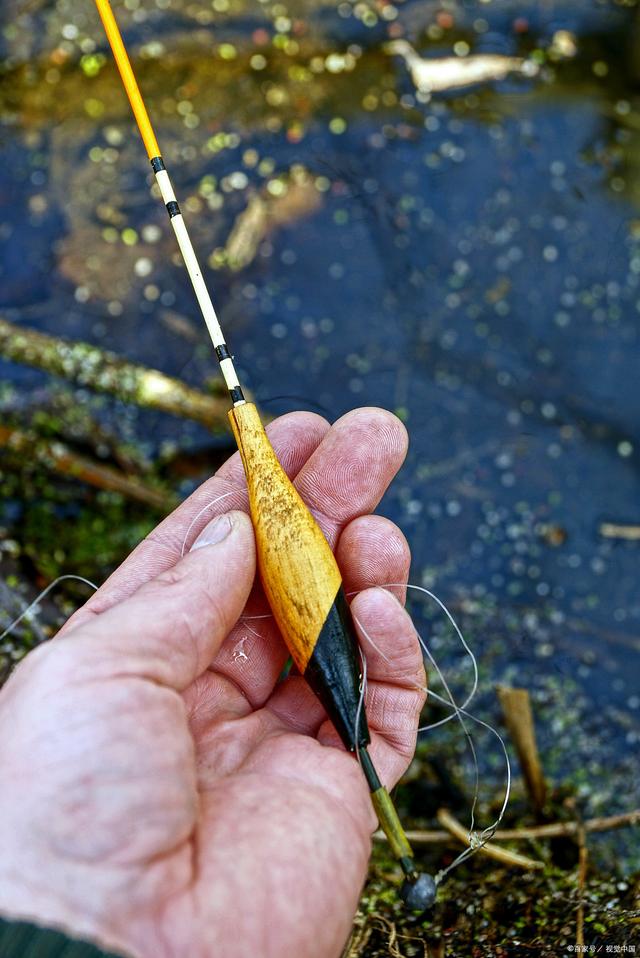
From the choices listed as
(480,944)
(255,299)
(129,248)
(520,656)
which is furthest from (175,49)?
(480,944)

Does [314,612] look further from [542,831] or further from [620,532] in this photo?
[620,532]

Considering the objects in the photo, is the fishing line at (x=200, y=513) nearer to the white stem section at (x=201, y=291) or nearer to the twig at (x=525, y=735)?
the white stem section at (x=201, y=291)

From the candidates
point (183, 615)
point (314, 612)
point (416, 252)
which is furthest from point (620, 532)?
point (183, 615)

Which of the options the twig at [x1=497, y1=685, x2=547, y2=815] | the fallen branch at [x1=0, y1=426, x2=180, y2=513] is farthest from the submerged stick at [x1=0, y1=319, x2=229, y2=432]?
the twig at [x1=497, y1=685, x2=547, y2=815]

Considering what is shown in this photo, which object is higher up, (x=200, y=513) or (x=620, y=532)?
(x=200, y=513)

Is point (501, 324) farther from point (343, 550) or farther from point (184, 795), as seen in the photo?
point (184, 795)

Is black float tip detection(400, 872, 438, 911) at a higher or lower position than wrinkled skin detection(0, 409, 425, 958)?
lower

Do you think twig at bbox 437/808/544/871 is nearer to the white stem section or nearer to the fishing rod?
the fishing rod
